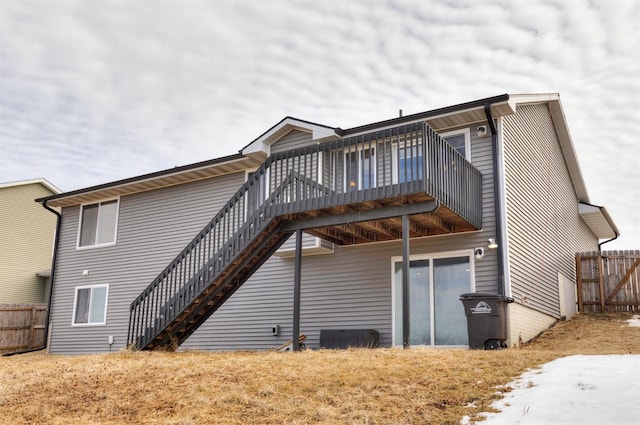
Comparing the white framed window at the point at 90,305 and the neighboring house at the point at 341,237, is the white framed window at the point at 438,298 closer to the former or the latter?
the neighboring house at the point at 341,237

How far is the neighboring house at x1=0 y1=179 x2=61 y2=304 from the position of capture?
86.6ft

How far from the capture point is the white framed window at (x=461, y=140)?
1351 cm

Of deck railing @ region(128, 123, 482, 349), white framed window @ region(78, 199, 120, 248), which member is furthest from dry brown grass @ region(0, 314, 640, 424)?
white framed window @ region(78, 199, 120, 248)

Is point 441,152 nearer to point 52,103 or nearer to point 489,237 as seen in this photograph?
point 489,237

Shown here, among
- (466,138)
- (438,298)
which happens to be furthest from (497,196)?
(438,298)

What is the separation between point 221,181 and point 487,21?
8.24m

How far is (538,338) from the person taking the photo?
1420cm

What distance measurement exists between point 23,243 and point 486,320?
22410 millimetres

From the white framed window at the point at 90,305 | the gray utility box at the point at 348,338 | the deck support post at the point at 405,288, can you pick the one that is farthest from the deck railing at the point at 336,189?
the white framed window at the point at 90,305

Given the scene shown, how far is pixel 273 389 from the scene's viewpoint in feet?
24.1

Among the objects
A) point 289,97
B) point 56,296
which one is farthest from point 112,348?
point 289,97

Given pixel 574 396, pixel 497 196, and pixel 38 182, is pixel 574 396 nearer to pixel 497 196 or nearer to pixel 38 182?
pixel 497 196

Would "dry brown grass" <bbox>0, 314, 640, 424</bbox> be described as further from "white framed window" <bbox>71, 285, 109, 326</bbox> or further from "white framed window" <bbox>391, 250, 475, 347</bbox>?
"white framed window" <bbox>71, 285, 109, 326</bbox>

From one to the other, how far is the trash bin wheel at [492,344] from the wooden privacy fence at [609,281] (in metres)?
9.17
